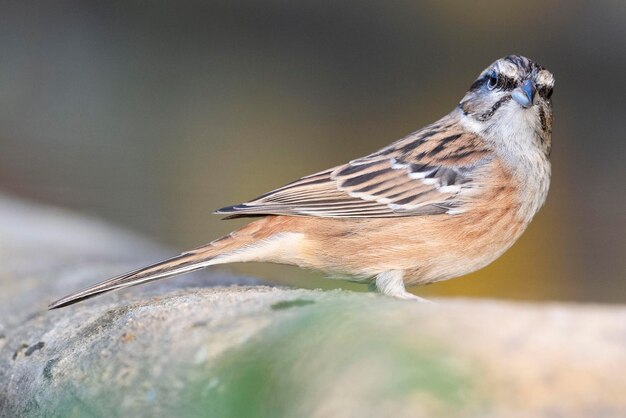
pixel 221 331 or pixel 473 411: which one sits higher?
pixel 221 331

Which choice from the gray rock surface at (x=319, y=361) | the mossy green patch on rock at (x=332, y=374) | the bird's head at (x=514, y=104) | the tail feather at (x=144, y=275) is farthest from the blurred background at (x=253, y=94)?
the mossy green patch on rock at (x=332, y=374)

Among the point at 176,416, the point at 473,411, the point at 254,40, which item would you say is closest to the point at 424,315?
the point at 473,411

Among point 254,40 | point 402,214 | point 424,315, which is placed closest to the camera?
point 424,315

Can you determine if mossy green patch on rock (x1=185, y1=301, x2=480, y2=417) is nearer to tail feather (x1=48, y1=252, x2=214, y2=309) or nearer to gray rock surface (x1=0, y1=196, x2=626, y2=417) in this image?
gray rock surface (x1=0, y1=196, x2=626, y2=417)

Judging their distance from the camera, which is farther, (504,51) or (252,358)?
(504,51)

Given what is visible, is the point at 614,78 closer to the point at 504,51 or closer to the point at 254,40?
the point at 504,51

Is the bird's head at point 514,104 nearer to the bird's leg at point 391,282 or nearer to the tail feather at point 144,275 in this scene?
the bird's leg at point 391,282

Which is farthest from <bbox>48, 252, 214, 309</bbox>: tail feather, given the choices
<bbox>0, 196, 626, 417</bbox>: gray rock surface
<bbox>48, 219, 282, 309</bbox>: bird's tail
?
<bbox>0, 196, 626, 417</bbox>: gray rock surface
